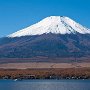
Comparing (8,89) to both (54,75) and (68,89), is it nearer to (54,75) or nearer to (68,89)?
(68,89)

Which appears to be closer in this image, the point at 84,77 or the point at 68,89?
the point at 68,89

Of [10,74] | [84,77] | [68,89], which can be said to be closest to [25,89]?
[68,89]

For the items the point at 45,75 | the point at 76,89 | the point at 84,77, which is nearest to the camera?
the point at 76,89

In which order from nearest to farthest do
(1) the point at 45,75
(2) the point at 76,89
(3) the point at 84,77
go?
(2) the point at 76,89
(3) the point at 84,77
(1) the point at 45,75

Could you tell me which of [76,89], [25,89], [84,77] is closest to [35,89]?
[25,89]

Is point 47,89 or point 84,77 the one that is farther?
point 84,77

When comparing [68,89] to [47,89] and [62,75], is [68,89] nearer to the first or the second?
[47,89]

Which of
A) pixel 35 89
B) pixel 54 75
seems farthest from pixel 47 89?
pixel 54 75
